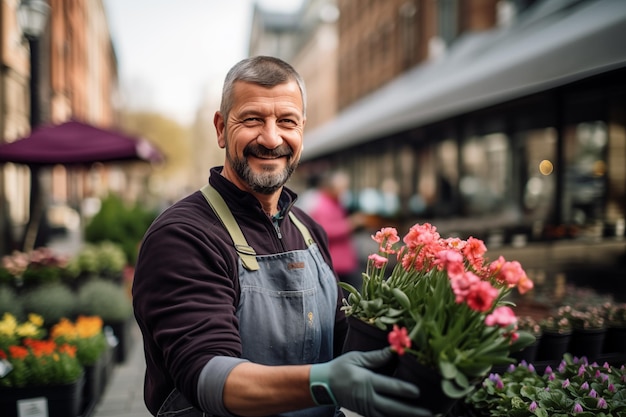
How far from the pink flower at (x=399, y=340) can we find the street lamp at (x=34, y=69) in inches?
280

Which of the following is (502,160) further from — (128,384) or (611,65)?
(128,384)

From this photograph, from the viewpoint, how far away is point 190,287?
1358mm

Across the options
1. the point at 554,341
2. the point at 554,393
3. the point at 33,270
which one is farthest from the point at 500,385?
the point at 33,270

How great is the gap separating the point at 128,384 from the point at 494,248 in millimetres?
3577

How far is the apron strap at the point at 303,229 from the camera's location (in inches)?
75.4

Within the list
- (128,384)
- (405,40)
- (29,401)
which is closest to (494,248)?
(128,384)

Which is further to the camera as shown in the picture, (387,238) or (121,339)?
(121,339)

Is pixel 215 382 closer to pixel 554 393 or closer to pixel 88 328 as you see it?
pixel 554 393

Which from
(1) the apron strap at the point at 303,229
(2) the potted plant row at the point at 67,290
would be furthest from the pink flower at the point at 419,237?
(2) the potted plant row at the point at 67,290

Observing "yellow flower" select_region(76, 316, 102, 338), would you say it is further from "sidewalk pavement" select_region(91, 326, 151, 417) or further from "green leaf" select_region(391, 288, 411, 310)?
"green leaf" select_region(391, 288, 411, 310)

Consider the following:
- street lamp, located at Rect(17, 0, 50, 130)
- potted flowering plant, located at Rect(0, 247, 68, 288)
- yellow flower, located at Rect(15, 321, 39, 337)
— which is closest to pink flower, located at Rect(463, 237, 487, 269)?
yellow flower, located at Rect(15, 321, 39, 337)

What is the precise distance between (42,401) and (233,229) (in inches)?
98.7

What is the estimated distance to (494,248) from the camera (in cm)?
476

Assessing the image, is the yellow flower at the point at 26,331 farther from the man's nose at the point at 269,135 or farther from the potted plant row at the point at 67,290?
the man's nose at the point at 269,135
